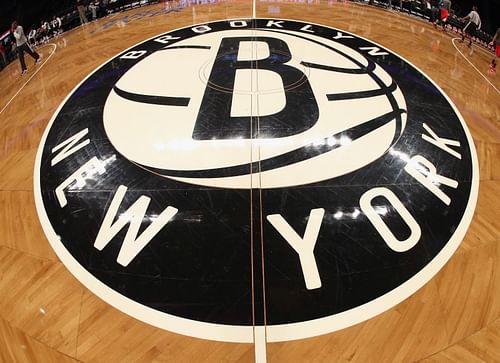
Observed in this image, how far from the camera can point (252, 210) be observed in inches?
167

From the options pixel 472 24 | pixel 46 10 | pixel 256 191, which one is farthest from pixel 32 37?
pixel 472 24

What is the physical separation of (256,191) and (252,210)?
12.5 inches

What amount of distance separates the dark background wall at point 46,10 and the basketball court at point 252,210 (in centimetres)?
443

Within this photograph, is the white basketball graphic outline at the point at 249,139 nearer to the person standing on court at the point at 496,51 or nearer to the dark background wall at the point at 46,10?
the person standing on court at the point at 496,51

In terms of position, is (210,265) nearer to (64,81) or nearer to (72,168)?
(72,168)

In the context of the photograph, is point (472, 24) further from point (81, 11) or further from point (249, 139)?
point (81, 11)

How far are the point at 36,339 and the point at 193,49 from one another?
6398 mm

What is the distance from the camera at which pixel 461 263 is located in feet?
12.2

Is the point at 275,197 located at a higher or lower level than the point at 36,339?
higher

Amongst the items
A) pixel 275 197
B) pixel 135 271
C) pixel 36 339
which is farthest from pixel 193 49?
pixel 36 339

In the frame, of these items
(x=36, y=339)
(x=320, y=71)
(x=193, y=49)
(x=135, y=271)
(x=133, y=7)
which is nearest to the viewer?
(x=36, y=339)

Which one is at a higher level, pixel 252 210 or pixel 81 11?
pixel 81 11

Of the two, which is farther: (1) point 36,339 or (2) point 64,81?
(2) point 64,81

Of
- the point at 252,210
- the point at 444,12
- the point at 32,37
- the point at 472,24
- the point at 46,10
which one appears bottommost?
the point at 252,210
